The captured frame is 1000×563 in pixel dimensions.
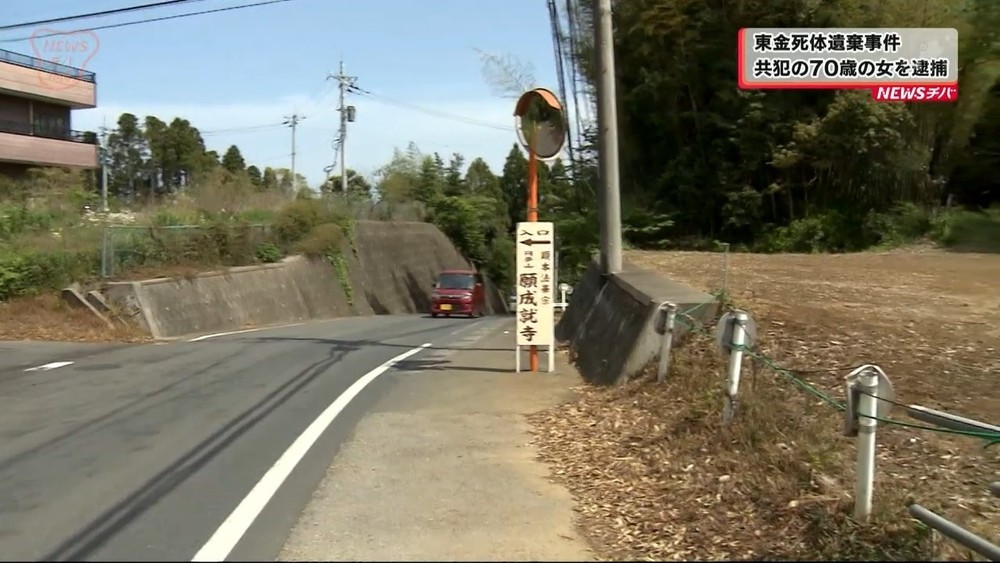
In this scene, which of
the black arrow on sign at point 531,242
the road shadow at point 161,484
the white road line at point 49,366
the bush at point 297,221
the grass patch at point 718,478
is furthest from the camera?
the bush at point 297,221

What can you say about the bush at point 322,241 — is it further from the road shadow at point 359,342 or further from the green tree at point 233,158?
the green tree at point 233,158

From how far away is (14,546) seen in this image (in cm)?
558

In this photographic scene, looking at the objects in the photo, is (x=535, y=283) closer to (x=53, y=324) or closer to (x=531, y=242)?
(x=531, y=242)

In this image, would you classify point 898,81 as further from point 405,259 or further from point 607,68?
point 405,259

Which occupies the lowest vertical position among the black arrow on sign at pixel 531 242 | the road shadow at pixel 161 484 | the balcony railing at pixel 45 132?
the road shadow at pixel 161 484

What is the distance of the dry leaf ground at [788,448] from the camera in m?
5.48

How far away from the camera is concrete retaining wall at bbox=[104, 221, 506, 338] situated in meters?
22.6

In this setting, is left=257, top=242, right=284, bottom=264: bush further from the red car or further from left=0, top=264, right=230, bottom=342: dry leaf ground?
left=0, top=264, right=230, bottom=342: dry leaf ground

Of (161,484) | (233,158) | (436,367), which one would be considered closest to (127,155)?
(233,158)

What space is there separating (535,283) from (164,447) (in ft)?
17.8

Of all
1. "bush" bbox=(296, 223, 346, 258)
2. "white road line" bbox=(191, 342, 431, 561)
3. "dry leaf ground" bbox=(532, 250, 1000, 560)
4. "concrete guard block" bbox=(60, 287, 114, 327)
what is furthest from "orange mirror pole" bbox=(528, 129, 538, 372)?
"bush" bbox=(296, 223, 346, 258)

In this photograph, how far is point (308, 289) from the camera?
35000 mm

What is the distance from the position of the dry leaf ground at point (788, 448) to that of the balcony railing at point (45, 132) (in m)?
36.3

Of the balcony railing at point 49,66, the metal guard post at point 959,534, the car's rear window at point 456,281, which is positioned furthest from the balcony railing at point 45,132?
the metal guard post at point 959,534
